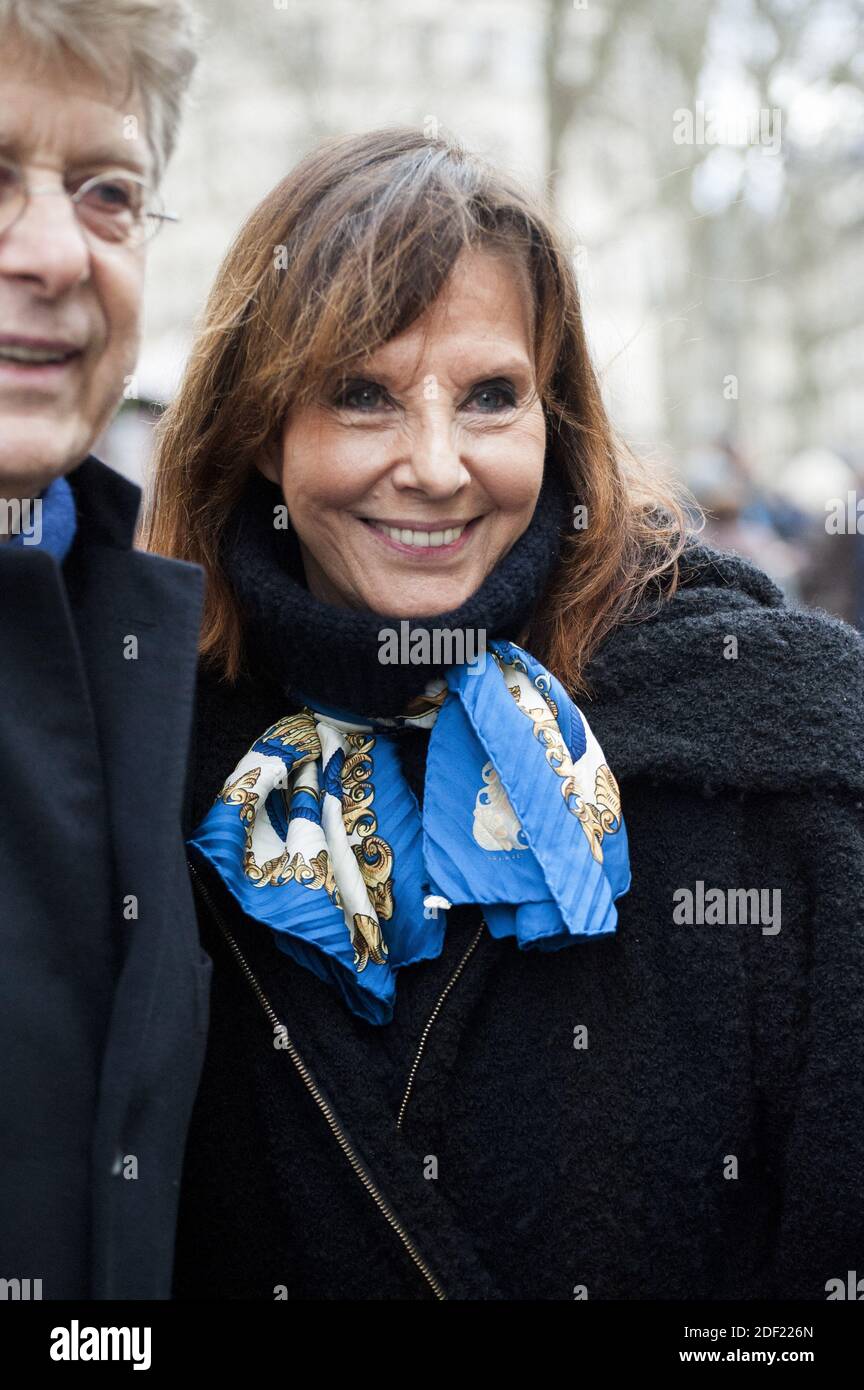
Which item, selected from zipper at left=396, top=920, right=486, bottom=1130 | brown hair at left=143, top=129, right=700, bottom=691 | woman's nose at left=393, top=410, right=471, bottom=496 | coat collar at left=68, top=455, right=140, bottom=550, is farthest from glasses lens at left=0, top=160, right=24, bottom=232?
zipper at left=396, top=920, right=486, bottom=1130

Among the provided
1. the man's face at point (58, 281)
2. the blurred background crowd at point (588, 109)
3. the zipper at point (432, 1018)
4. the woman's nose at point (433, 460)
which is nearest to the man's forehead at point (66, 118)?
the man's face at point (58, 281)

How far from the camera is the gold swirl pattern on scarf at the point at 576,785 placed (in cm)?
208

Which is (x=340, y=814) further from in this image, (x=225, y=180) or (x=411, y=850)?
(x=225, y=180)

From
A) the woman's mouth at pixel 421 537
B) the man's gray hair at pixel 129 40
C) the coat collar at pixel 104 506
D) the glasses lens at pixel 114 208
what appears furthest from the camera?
the woman's mouth at pixel 421 537

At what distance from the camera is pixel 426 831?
6.91 feet

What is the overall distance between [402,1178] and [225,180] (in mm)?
16787

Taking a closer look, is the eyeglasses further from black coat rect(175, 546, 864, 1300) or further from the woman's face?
black coat rect(175, 546, 864, 1300)

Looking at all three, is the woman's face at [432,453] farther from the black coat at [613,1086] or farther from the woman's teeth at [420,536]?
the black coat at [613,1086]

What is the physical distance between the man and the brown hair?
0.43 metres

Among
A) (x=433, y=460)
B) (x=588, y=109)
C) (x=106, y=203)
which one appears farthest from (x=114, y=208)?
(x=588, y=109)

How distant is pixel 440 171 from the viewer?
2.21 m

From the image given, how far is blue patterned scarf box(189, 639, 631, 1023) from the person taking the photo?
6.70 feet

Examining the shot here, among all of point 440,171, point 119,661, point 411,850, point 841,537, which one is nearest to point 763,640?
point 411,850

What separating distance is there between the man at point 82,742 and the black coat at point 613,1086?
36cm
